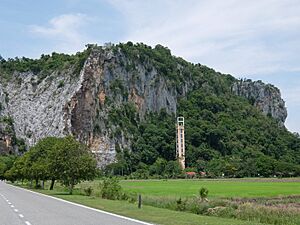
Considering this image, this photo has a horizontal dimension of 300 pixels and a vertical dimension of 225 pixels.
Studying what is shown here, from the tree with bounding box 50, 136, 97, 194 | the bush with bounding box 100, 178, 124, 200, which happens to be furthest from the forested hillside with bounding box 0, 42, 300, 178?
the bush with bounding box 100, 178, 124, 200

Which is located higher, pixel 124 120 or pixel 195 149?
pixel 124 120

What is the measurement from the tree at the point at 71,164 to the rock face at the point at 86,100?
108 m

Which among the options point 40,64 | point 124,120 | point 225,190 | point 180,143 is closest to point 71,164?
point 225,190

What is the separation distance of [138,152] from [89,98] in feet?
87.1

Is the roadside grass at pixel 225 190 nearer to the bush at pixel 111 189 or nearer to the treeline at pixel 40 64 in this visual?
the bush at pixel 111 189

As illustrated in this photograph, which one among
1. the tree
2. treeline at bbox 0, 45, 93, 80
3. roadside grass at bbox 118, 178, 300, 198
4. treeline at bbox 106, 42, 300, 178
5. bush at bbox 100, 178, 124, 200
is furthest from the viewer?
treeline at bbox 0, 45, 93, 80

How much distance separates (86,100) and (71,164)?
384ft

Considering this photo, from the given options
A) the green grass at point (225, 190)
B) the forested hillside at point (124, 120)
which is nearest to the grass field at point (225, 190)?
the green grass at point (225, 190)

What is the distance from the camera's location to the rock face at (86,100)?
16362 cm

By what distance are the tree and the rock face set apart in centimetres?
10842

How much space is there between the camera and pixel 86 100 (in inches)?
6511

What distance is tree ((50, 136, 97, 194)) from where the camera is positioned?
161 ft

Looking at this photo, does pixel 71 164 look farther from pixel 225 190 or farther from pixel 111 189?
pixel 225 190

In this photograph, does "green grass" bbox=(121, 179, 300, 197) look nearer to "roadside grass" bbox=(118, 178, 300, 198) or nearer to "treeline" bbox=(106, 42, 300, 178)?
"roadside grass" bbox=(118, 178, 300, 198)
